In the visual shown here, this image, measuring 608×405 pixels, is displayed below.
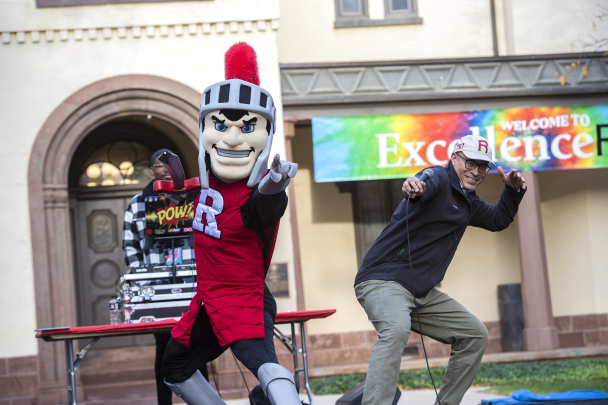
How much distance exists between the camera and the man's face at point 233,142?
10.5 ft

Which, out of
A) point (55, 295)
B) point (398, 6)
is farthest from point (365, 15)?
point (55, 295)

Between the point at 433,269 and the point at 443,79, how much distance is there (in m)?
4.69

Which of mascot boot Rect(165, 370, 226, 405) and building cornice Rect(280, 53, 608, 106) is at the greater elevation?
building cornice Rect(280, 53, 608, 106)

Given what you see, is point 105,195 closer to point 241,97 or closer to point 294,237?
point 294,237

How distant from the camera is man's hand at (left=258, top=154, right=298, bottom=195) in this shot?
9.14ft

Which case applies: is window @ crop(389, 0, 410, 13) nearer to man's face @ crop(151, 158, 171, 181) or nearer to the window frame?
the window frame

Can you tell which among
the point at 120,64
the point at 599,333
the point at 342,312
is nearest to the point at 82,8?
the point at 120,64

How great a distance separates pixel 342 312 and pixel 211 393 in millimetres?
5772

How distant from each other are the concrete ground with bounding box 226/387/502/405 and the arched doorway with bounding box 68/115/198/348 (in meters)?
2.59

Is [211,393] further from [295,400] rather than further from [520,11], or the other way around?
[520,11]

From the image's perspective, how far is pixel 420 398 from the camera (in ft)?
20.0

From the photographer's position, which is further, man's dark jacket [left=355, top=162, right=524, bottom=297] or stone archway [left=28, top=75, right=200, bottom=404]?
stone archway [left=28, top=75, right=200, bottom=404]

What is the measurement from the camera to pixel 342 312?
902cm

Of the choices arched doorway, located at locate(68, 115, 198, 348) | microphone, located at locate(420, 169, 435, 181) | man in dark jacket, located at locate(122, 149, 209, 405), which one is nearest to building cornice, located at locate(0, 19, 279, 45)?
arched doorway, located at locate(68, 115, 198, 348)
